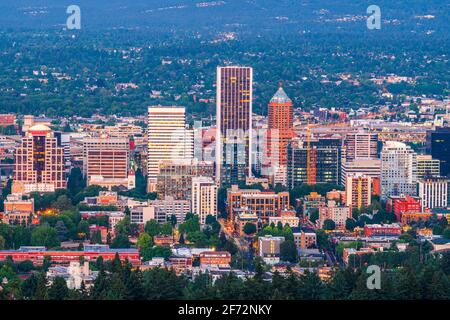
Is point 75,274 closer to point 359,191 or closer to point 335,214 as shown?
point 335,214

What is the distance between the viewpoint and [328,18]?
64.6m

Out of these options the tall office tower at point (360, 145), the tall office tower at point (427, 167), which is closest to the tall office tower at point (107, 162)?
the tall office tower at point (360, 145)

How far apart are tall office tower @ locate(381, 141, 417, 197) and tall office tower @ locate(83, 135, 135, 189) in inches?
151

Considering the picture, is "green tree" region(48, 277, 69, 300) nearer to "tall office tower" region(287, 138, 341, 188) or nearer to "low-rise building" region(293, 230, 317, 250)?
"low-rise building" region(293, 230, 317, 250)

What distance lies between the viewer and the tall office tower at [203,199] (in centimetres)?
2812

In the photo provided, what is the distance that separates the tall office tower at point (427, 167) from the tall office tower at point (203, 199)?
152 inches

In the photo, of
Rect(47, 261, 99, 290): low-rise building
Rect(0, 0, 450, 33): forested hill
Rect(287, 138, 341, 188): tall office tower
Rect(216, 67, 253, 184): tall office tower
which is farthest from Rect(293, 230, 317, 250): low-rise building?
Rect(0, 0, 450, 33): forested hill

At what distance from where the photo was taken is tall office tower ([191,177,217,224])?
28.1 meters

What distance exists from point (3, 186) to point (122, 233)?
6.32 m

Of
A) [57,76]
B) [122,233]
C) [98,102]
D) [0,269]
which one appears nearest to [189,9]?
[57,76]

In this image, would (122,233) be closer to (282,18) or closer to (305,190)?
(305,190)

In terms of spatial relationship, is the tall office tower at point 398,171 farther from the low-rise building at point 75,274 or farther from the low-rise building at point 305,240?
the low-rise building at point 75,274

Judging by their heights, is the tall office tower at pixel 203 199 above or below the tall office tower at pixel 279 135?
below

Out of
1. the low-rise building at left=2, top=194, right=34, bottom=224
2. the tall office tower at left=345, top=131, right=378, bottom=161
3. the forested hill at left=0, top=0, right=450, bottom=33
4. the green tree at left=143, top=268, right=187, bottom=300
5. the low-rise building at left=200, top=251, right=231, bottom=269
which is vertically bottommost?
the low-rise building at left=200, top=251, right=231, bottom=269
